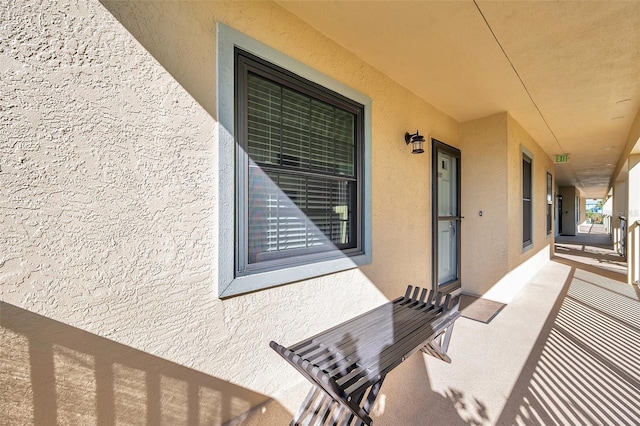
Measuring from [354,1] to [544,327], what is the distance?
4.09 m

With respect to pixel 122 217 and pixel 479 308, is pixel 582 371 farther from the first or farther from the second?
pixel 122 217

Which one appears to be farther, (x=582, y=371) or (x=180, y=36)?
(x=582, y=371)

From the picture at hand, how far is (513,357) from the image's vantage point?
2.69 metres

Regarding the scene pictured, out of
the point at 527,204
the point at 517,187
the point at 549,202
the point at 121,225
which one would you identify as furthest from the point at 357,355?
the point at 549,202

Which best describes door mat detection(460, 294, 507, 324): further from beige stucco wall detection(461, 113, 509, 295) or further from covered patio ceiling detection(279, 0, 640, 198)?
covered patio ceiling detection(279, 0, 640, 198)

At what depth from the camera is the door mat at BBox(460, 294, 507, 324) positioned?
369 centimetres

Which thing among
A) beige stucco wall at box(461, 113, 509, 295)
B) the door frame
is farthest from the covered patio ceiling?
the door frame

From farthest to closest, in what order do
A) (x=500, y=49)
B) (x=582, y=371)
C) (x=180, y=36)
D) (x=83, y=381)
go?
1. (x=500, y=49)
2. (x=582, y=371)
3. (x=180, y=36)
4. (x=83, y=381)

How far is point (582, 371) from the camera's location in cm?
243

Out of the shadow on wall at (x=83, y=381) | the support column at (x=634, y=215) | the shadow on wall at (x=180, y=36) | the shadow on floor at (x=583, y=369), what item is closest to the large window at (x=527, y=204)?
the support column at (x=634, y=215)

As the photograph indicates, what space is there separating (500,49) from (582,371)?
305cm

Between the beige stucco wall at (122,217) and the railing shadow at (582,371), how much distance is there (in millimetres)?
1878

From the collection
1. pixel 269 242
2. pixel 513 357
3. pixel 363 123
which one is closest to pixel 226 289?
pixel 269 242

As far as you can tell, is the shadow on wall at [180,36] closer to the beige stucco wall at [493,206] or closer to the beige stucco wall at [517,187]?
the beige stucco wall at [493,206]
